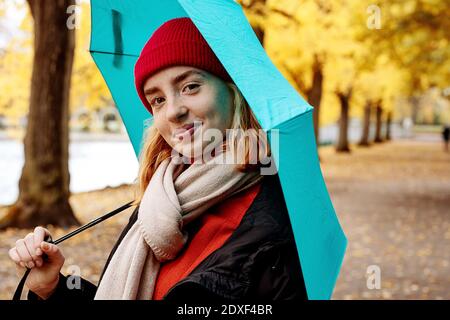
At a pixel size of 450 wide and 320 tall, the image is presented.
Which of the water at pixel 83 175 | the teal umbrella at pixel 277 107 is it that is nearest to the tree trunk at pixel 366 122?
the water at pixel 83 175

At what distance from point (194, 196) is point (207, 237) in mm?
130

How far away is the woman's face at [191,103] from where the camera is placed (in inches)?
67.4

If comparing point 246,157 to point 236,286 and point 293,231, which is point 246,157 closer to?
point 293,231

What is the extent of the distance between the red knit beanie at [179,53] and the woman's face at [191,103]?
0.8 inches

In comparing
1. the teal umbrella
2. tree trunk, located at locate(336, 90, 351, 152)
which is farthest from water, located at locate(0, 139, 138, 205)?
tree trunk, located at locate(336, 90, 351, 152)

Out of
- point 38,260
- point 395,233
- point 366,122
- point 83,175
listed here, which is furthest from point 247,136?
point 366,122

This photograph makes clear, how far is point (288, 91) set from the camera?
Result: 1.75 metres

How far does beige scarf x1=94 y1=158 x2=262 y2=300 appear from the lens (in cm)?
168

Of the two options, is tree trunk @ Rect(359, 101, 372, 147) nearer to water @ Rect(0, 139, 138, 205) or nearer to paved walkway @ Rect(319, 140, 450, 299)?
water @ Rect(0, 139, 138, 205)

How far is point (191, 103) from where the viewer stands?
5.60 ft

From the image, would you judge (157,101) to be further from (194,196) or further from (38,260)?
(38,260)

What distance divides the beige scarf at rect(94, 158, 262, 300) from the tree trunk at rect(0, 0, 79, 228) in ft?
27.2

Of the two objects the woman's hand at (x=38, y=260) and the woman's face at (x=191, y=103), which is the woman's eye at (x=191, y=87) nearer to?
the woman's face at (x=191, y=103)
